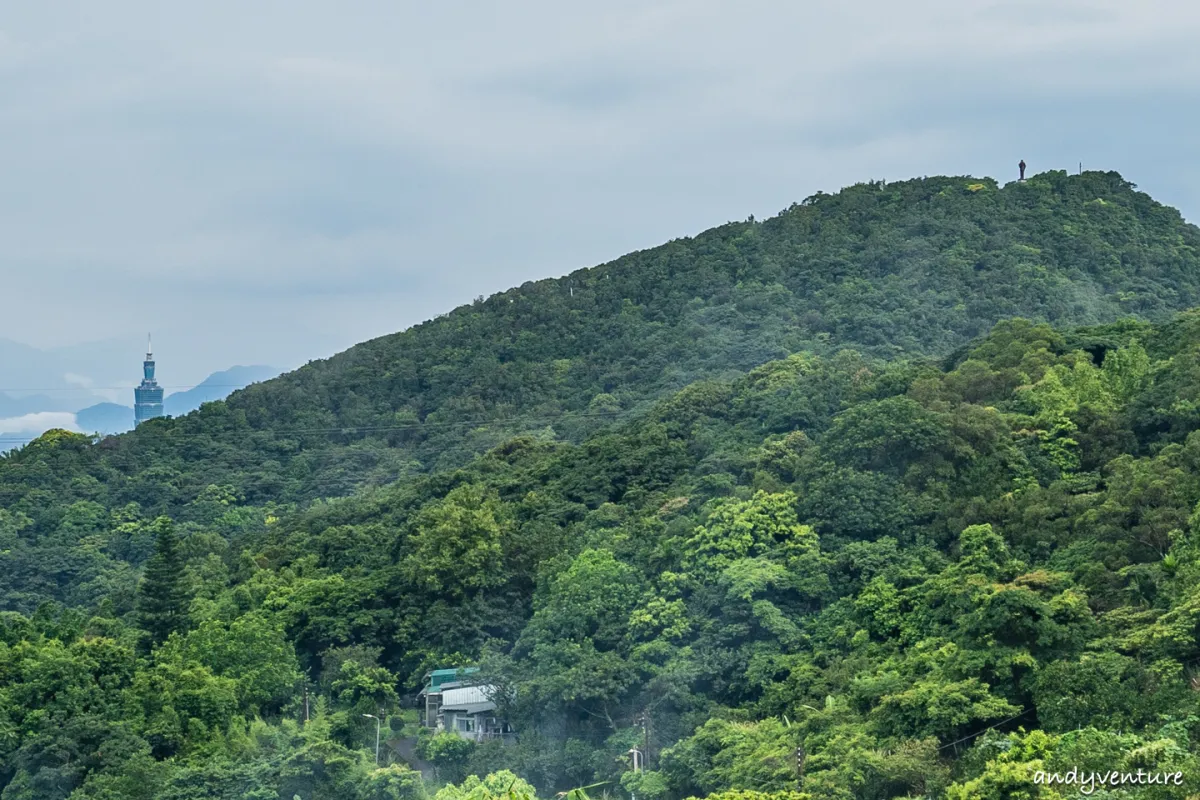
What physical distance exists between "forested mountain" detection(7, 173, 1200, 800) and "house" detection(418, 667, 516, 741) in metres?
0.51

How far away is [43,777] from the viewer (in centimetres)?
2742

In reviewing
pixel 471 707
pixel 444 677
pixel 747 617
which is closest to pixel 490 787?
pixel 471 707

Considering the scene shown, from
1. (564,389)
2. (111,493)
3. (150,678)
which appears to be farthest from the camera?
(564,389)

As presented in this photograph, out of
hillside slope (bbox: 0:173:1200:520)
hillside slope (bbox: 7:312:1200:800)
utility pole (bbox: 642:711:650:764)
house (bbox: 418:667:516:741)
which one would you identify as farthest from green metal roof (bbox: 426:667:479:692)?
hillside slope (bbox: 0:173:1200:520)

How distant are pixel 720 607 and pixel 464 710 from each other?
479 cm

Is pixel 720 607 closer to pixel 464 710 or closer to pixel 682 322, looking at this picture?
pixel 464 710

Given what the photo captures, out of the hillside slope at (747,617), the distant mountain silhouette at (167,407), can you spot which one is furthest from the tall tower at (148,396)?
the hillside slope at (747,617)

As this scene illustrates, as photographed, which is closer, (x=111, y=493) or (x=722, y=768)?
(x=722, y=768)

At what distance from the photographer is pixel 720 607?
1080 inches

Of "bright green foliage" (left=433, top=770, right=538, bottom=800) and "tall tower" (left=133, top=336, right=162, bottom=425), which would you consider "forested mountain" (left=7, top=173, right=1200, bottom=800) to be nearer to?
"bright green foliage" (left=433, top=770, right=538, bottom=800)

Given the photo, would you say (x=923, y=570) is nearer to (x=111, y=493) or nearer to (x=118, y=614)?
(x=118, y=614)

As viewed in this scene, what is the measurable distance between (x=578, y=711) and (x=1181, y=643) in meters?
9.92

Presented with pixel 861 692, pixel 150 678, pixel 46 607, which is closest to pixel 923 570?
pixel 861 692

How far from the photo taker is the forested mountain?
22312 millimetres
